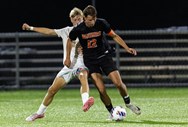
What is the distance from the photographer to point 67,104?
671 inches

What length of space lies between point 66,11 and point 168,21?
121 inches

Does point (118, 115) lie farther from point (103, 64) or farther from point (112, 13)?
point (112, 13)

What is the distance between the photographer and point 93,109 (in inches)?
614

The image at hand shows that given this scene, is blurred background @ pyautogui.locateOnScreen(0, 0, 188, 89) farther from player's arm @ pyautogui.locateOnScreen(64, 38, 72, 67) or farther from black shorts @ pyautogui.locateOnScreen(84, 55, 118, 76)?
player's arm @ pyautogui.locateOnScreen(64, 38, 72, 67)

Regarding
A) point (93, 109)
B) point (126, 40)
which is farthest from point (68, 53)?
point (126, 40)

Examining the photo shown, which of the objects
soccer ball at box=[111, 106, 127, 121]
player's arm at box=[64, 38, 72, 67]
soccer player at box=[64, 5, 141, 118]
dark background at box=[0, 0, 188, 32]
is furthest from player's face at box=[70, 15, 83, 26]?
dark background at box=[0, 0, 188, 32]

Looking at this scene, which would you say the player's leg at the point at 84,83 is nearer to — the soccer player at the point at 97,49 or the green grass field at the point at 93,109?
the soccer player at the point at 97,49

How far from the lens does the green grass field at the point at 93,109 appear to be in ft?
42.1

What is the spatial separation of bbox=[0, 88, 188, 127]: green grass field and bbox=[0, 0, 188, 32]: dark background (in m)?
3.60

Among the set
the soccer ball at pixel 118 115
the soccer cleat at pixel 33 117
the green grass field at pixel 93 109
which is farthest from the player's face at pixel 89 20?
the soccer cleat at pixel 33 117

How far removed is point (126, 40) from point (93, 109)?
7.75 meters

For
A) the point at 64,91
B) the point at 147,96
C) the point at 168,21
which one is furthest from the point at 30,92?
the point at 168,21

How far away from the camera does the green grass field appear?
12836mm

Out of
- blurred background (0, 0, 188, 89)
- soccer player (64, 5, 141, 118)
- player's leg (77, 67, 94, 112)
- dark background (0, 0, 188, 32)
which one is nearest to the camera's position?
soccer player (64, 5, 141, 118)
